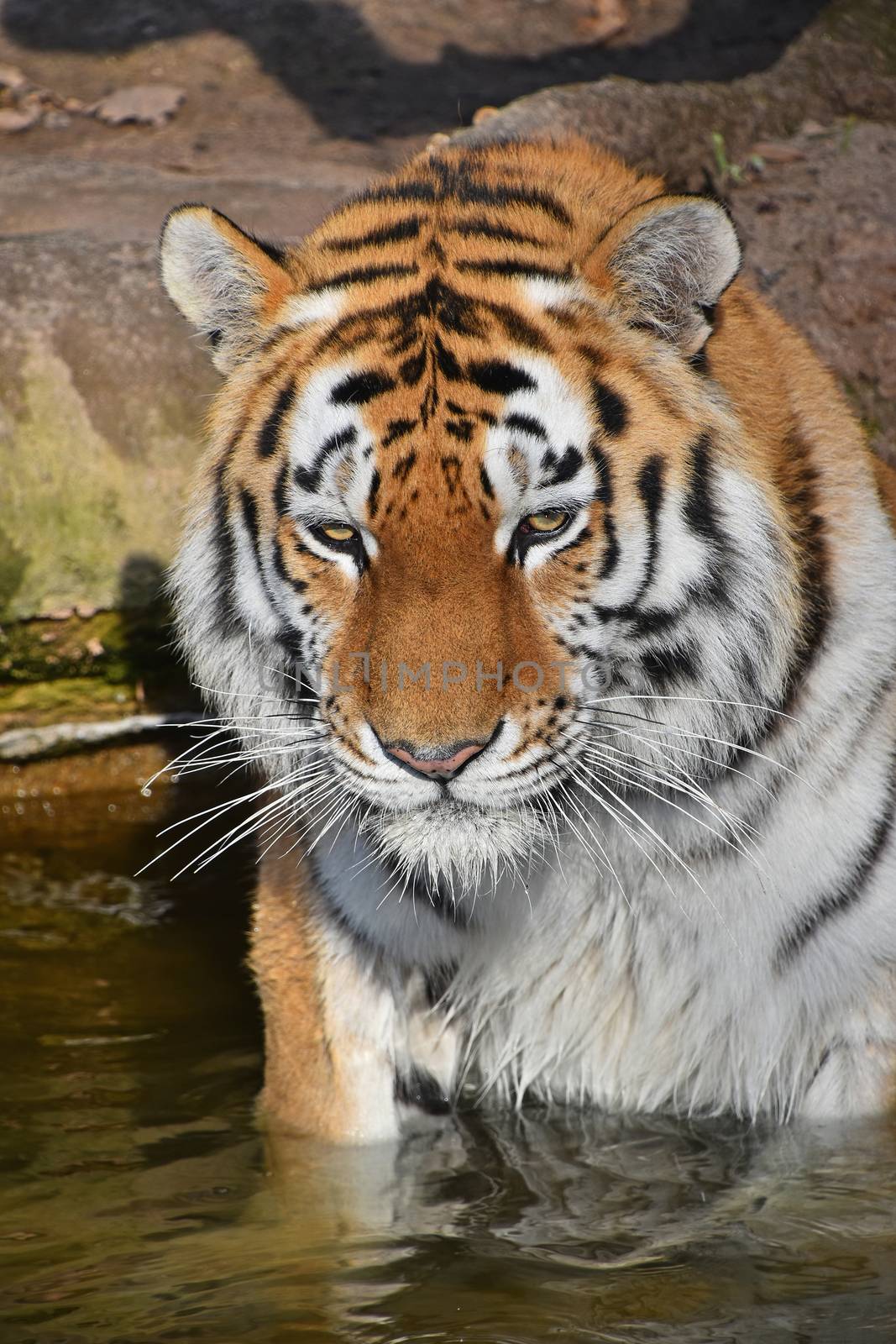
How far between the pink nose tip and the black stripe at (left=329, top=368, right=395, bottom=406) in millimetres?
487

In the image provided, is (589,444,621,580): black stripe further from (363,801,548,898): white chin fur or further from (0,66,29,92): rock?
(0,66,29,92): rock

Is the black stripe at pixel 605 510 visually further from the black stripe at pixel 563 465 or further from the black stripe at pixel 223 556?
the black stripe at pixel 223 556

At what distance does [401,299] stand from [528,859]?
30.9 inches

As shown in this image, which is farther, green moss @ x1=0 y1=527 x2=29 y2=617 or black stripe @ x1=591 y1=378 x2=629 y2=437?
green moss @ x1=0 y1=527 x2=29 y2=617

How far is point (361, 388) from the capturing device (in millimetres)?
2201

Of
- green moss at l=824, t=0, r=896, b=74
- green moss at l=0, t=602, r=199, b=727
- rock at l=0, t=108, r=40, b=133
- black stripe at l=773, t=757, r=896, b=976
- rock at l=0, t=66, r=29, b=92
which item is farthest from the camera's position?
rock at l=0, t=66, r=29, b=92

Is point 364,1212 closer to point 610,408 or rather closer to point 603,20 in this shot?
point 610,408

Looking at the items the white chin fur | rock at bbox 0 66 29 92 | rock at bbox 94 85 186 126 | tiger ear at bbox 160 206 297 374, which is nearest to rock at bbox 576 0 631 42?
rock at bbox 94 85 186 126

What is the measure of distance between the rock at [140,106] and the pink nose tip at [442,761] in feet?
16.0

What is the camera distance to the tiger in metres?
2.09

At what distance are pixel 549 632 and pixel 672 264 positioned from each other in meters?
0.50

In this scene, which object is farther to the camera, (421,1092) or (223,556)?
(421,1092)

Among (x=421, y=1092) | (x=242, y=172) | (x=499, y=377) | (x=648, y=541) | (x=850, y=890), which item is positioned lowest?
(x=421, y=1092)

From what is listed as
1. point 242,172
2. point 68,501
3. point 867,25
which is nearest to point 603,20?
point 867,25
